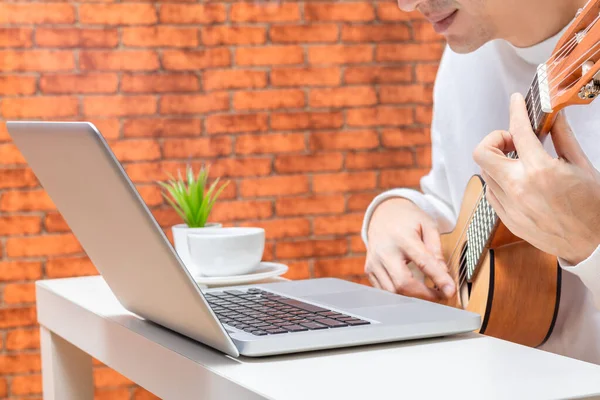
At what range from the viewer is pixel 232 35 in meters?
3.04

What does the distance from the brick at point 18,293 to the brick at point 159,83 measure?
763 millimetres

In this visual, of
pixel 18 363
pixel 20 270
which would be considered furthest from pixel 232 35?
pixel 18 363

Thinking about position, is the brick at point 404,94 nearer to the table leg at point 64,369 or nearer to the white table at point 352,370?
the table leg at point 64,369

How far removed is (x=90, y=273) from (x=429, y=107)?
58.1 inches

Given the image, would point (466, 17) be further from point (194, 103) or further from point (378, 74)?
point (378, 74)

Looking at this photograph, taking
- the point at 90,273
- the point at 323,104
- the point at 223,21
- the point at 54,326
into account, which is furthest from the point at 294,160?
the point at 54,326

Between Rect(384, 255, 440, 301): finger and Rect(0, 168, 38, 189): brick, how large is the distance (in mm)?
1846

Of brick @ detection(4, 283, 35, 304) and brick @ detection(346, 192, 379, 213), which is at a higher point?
brick @ detection(346, 192, 379, 213)

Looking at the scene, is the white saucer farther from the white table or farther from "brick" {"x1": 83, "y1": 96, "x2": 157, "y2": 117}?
"brick" {"x1": 83, "y1": 96, "x2": 157, "y2": 117}

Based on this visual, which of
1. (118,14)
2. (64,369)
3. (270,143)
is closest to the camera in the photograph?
(64,369)

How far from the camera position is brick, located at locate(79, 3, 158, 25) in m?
2.86

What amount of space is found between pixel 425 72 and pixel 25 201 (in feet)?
5.30

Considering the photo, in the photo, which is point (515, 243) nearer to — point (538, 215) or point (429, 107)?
point (538, 215)

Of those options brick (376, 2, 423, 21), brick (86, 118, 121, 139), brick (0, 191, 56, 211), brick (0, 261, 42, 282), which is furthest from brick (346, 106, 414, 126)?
brick (0, 261, 42, 282)
